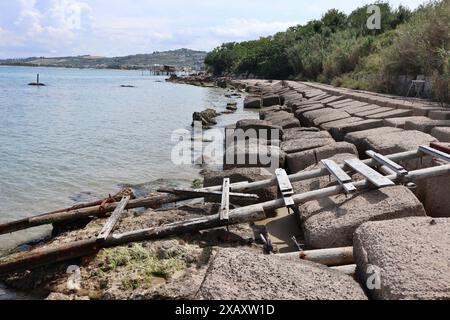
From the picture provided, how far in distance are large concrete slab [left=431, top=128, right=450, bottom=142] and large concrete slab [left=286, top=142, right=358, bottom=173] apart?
3.50ft

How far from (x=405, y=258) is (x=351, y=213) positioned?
1.04 meters

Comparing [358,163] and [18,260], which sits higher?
[358,163]

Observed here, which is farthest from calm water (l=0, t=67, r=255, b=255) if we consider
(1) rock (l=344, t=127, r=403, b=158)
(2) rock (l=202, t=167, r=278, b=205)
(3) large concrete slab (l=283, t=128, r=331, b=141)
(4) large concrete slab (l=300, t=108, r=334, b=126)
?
(4) large concrete slab (l=300, t=108, r=334, b=126)

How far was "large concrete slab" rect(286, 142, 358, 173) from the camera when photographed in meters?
6.04

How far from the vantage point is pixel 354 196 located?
407cm

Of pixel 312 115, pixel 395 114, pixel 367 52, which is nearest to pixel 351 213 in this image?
pixel 395 114

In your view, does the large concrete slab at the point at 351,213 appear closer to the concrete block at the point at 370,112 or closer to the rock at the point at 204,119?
the concrete block at the point at 370,112

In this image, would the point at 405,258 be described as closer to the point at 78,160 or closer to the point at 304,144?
the point at 304,144

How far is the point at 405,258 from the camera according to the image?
8.87 ft

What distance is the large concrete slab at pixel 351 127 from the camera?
7641 millimetres

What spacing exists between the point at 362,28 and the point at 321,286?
33.9m

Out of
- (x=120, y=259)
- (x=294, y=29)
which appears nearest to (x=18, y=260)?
(x=120, y=259)

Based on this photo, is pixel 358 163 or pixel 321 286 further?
pixel 358 163

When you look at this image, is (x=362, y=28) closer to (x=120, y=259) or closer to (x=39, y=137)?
(x=39, y=137)
